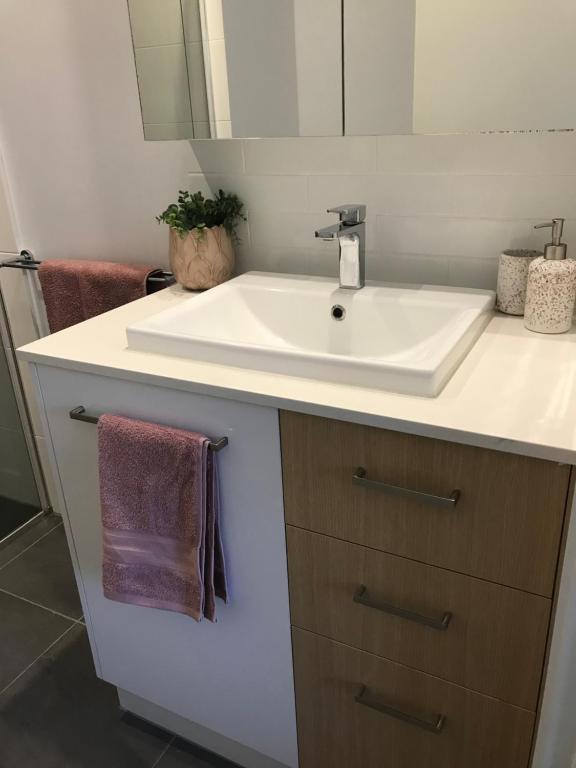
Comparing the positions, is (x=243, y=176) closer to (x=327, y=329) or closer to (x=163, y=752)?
(x=327, y=329)

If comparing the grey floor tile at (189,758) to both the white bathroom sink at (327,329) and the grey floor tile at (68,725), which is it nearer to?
the grey floor tile at (68,725)

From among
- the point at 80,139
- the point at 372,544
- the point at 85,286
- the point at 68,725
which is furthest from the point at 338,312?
the point at 68,725

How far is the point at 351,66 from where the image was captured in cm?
122

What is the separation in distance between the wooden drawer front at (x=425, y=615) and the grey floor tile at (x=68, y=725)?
663 millimetres

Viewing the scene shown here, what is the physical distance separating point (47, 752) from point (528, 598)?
45.5 inches

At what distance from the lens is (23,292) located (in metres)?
1.91

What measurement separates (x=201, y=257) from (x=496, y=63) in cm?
68

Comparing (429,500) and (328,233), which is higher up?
(328,233)

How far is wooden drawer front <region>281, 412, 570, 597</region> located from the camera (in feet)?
2.82

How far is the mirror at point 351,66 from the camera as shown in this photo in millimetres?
1093

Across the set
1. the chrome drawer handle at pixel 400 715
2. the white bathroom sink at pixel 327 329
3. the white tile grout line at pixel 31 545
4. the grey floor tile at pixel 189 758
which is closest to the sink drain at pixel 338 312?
the white bathroom sink at pixel 327 329

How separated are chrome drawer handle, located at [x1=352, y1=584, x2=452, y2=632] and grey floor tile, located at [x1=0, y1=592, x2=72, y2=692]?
1.09m

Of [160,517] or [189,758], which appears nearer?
[160,517]

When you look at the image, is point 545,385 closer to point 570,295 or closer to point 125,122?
point 570,295
